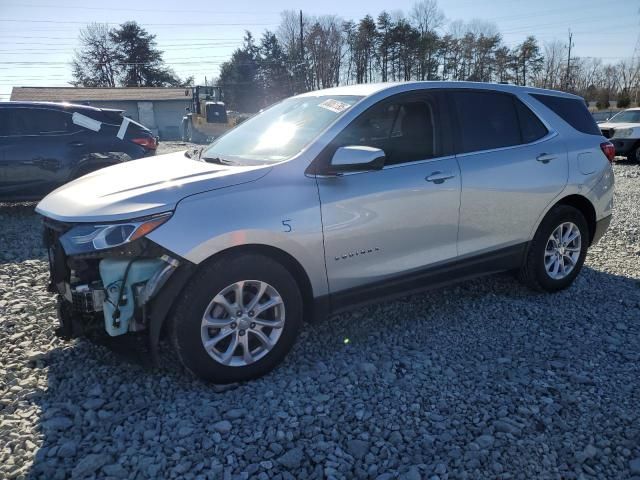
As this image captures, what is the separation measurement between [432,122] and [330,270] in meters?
1.47

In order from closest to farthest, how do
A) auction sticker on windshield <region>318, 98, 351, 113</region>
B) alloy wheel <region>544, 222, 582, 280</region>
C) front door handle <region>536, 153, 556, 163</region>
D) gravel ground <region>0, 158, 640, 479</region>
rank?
gravel ground <region>0, 158, 640, 479</region>, auction sticker on windshield <region>318, 98, 351, 113</region>, front door handle <region>536, 153, 556, 163</region>, alloy wheel <region>544, 222, 582, 280</region>

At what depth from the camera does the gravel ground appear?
2438mm

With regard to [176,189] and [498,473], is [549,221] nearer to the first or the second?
[498,473]

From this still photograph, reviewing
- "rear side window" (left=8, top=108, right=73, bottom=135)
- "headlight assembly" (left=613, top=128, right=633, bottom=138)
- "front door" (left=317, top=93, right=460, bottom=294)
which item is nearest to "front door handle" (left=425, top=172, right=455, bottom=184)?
"front door" (left=317, top=93, right=460, bottom=294)

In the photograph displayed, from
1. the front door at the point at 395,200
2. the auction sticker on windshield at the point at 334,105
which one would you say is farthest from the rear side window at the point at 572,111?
the auction sticker on windshield at the point at 334,105

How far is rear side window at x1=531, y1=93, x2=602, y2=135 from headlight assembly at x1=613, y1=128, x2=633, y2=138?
1251cm

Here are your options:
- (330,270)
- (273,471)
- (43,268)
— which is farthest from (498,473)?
(43,268)

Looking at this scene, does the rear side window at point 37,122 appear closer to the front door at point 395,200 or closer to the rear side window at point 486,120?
the front door at point 395,200

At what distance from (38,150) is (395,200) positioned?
623cm

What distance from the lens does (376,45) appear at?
174 feet

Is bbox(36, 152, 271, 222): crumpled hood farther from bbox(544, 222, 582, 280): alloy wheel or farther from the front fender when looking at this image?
bbox(544, 222, 582, 280): alloy wheel

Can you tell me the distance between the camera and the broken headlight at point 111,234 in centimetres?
273

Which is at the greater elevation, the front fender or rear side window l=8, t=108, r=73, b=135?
rear side window l=8, t=108, r=73, b=135

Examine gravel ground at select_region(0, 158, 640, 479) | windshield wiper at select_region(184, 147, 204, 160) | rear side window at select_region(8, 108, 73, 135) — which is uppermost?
rear side window at select_region(8, 108, 73, 135)
